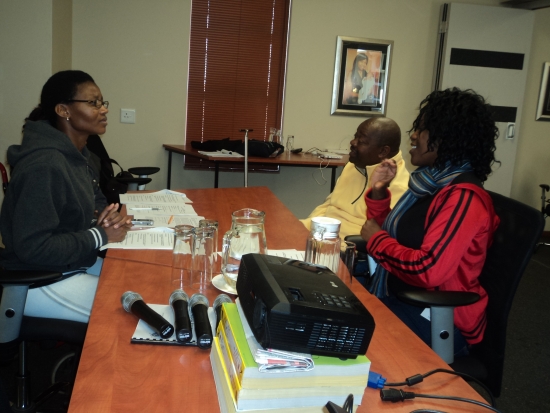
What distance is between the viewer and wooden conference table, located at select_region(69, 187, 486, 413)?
83 centimetres

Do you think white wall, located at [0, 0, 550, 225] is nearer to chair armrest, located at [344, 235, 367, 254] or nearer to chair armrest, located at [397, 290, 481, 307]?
chair armrest, located at [344, 235, 367, 254]

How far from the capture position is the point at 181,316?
105 cm

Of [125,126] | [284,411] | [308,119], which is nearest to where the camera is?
[284,411]

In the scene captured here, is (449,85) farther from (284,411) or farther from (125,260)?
(284,411)

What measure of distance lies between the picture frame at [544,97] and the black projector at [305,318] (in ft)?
17.4

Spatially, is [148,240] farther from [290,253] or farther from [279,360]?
[279,360]

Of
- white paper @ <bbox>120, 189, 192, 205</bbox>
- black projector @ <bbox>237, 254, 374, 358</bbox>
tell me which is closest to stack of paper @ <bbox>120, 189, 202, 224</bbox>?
white paper @ <bbox>120, 189, 192, 205</bbox>

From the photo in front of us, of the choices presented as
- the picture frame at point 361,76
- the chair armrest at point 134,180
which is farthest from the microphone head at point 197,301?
the picture frame at point 361,76

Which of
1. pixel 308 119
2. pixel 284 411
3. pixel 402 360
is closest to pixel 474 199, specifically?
pixel 402 360

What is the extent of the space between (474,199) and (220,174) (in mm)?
3684

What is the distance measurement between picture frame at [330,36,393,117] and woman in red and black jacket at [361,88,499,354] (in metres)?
3.26

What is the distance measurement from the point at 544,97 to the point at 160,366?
549cm

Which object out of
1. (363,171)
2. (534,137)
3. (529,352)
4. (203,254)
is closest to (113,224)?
(203,254)

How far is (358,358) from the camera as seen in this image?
81 centimetres
